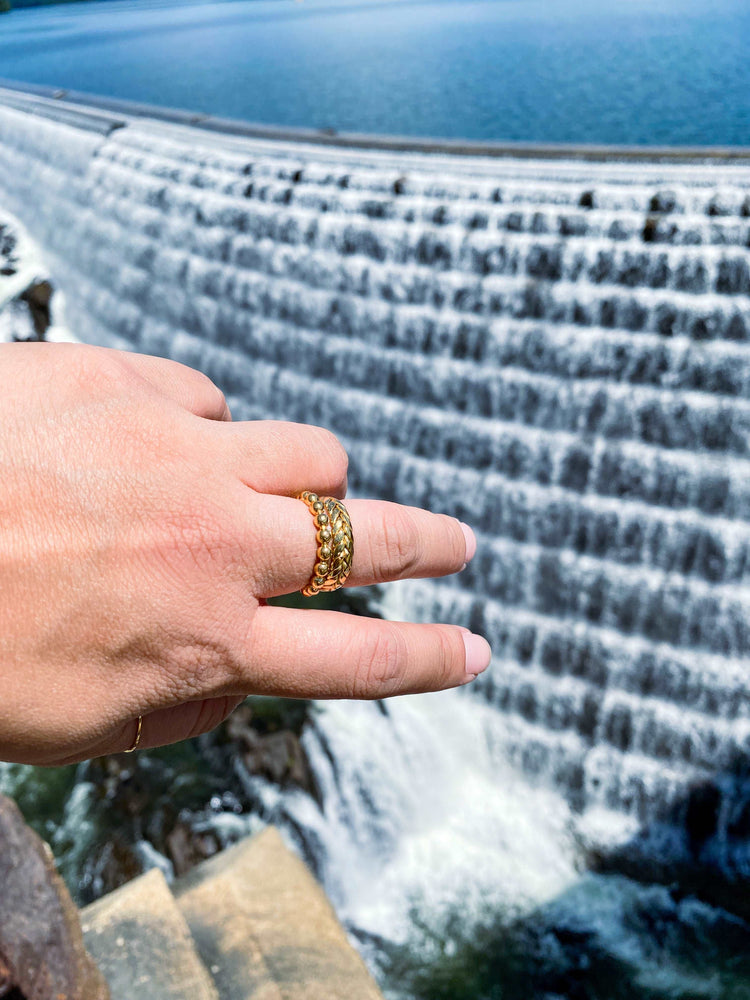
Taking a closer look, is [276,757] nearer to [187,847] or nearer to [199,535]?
[187,847]

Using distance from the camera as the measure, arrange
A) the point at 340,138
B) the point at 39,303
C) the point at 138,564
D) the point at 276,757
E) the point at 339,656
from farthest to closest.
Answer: the point at 39,303
the point at 340,138
the point at 276,757
the point at 339,656
the point at 138,564

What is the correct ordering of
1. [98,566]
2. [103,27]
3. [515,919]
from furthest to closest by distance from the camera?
[103,27], [515,919], [98,566]

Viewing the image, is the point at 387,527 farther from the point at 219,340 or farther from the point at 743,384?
the point at 219,340

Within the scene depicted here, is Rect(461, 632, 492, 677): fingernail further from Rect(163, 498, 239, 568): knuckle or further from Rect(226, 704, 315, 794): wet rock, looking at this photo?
Rect(226, 704, 315, 794): wet rock

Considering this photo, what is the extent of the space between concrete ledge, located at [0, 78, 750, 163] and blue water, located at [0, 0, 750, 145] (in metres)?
2.40

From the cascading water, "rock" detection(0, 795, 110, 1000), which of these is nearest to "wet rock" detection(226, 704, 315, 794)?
the cascading water

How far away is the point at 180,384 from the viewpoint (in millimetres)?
1108

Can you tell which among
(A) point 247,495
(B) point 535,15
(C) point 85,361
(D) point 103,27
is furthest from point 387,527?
(D) point 103,27

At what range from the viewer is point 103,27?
26.6m

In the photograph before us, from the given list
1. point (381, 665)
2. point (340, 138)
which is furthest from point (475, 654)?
point (340, 138)

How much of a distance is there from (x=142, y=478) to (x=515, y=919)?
427 centimetres

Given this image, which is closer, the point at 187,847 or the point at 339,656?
the point at 339,656

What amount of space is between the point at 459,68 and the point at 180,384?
13.9 m

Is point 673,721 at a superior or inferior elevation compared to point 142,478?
inferior
